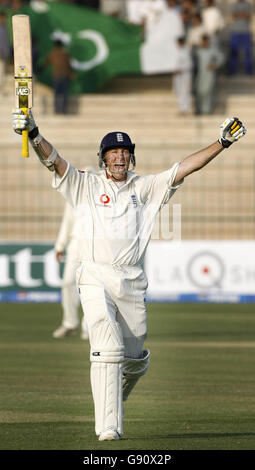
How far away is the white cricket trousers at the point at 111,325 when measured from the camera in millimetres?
7754

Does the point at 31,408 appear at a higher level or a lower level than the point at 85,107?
lower

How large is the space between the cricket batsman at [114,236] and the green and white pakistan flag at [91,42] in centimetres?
1947

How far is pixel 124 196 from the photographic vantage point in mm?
8188

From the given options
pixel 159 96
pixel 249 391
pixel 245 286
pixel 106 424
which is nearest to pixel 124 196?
pixel 106 424

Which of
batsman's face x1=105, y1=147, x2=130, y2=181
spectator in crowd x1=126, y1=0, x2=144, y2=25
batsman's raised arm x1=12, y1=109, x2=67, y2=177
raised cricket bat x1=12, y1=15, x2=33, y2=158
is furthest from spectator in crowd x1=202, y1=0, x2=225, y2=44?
batsman's raised arm x1=12, y1=109, x2=67, y2=177

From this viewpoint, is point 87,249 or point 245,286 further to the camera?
point 245,286

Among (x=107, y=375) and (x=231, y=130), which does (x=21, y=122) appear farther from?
(x=107, y=375)

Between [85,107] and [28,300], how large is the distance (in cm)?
683

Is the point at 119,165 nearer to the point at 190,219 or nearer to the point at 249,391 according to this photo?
the point at 249,391

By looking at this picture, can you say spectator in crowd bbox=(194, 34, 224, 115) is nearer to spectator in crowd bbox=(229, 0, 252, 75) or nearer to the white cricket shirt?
spectator in crowd bbox=(229, 0, 252, 75)

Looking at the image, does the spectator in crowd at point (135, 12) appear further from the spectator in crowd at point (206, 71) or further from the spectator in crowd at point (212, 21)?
the spectator in crowd at point (206, 71)

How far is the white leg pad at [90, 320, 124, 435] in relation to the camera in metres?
7.73

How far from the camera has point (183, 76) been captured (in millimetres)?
25953

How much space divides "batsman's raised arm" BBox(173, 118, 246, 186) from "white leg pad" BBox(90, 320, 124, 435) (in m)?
1.22
